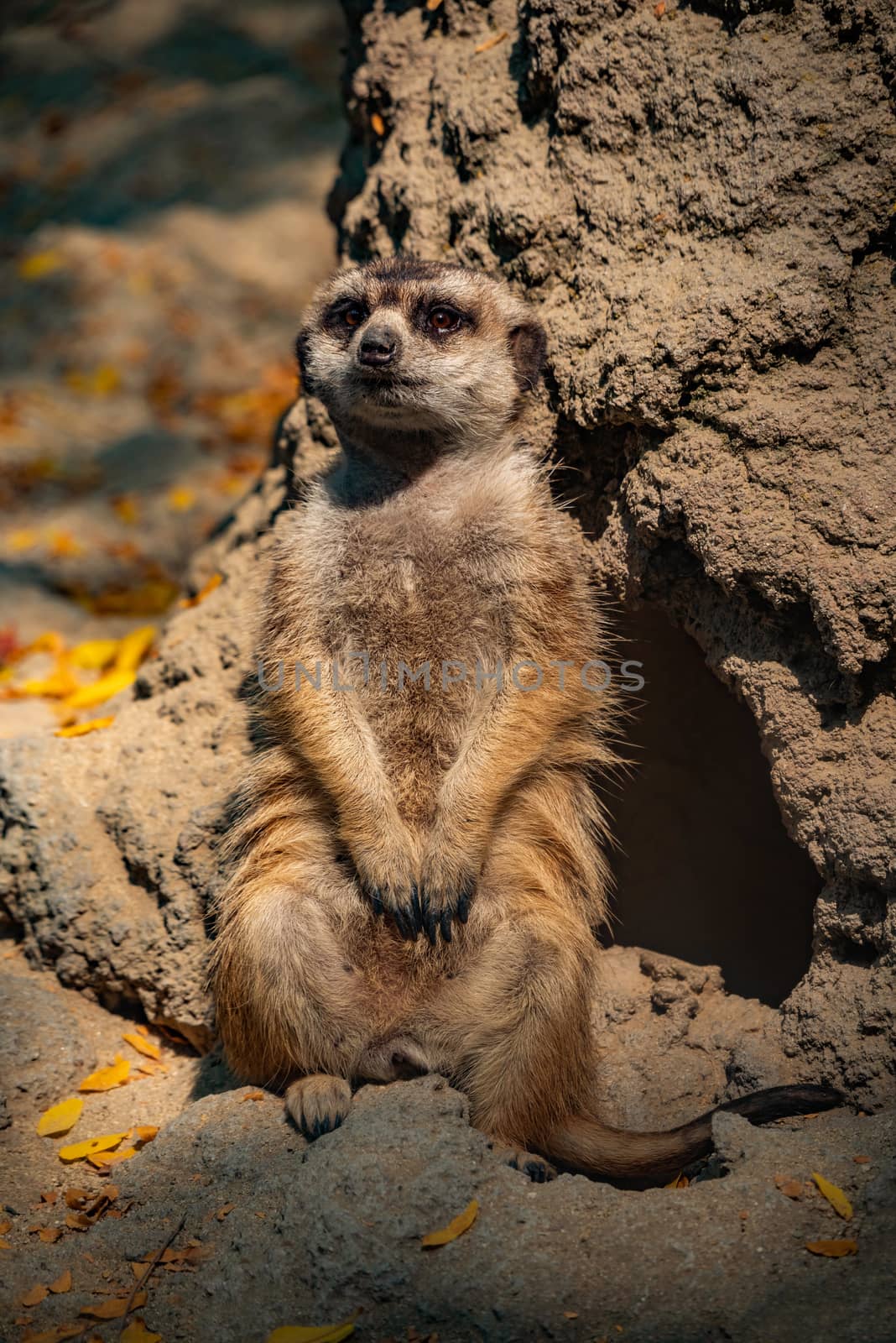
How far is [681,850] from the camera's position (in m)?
3.94

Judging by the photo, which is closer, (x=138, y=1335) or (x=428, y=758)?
(x=138, y=1335)

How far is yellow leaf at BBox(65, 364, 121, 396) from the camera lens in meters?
6.83

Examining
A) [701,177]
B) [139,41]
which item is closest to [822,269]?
[701,177]

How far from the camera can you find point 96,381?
6.90 metres

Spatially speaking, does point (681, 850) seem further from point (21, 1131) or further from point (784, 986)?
point (21, 1131)

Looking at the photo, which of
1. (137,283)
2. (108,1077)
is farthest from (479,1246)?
(137,283)

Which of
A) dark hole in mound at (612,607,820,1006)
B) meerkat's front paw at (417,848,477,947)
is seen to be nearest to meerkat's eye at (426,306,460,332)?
dark hole in mound at (612,607,820,1006)

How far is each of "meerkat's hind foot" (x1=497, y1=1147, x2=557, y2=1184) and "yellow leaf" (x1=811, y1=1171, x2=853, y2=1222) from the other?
1.91 ft

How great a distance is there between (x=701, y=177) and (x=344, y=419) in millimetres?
1127

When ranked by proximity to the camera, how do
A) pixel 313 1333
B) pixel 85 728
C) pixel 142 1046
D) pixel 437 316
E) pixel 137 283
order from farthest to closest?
1. pixel 137 283
2. pixel 85 728
3. pixel 142 1046
4. pixel 437 316
5. pixel 313 1333

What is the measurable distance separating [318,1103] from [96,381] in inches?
208

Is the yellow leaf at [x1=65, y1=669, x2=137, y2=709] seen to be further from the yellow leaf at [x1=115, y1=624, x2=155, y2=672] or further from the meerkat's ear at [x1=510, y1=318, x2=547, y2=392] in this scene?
the meerkat's ear at [x1=510, y1=318, x2=547, y2=392]

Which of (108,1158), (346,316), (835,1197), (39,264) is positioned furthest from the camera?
(39,264)

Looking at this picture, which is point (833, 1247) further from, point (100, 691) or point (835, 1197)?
point (100, 691)
